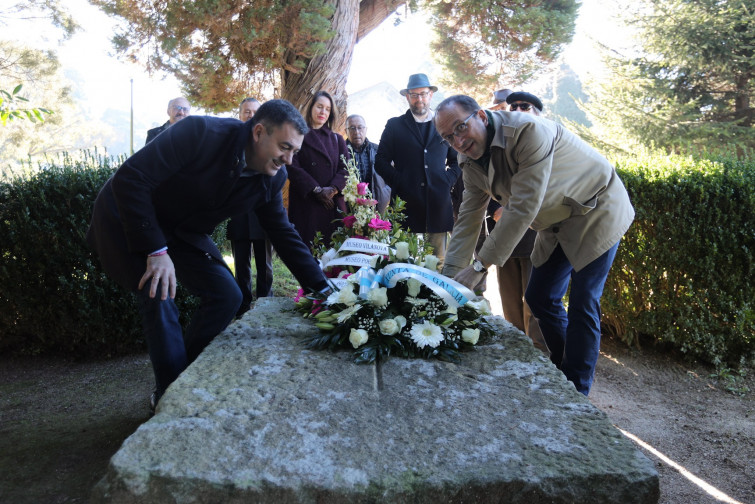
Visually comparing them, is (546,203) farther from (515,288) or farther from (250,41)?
(250,41)

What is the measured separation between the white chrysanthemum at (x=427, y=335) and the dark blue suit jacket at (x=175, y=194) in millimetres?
863

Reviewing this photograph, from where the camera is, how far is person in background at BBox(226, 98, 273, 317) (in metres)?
4.52

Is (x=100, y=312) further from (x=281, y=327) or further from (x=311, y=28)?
(x=311, y=28)

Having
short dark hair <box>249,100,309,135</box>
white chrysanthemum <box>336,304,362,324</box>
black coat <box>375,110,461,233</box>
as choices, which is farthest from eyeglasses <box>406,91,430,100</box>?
white chrysanthemum <box>336,304,362,324</box>

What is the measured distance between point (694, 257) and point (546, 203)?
2.13 m

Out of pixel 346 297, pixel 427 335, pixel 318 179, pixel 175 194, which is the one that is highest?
pixel 318 179

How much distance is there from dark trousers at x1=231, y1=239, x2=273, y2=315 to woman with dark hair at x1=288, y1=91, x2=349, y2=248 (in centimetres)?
36

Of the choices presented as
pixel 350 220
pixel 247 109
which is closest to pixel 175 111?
pixel 247 109

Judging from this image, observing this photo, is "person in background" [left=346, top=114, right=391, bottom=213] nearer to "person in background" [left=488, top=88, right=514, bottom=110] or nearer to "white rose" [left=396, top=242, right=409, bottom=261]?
"person in background" [left=488, top=88, right=514, bottom=110]

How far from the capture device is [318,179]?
15.4 ft

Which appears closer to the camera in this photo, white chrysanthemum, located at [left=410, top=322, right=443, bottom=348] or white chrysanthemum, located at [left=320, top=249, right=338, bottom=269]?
white chrysanthemum, located at [left=410, top=322, right=443, bottom=348]

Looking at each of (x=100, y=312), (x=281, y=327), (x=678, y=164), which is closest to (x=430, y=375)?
(x=281, y=327)

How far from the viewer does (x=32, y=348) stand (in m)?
4.11

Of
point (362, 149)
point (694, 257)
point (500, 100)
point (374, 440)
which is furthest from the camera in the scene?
point (362, 149)
